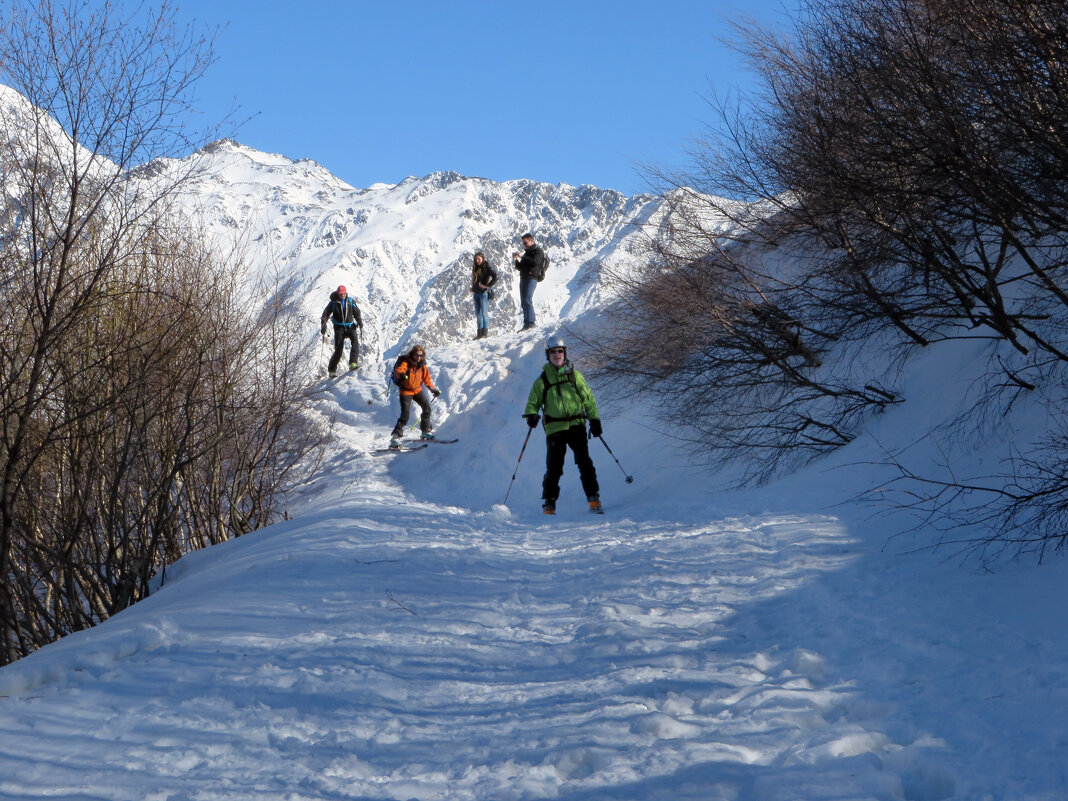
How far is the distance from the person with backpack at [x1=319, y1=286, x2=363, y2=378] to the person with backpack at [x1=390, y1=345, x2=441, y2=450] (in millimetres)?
3310

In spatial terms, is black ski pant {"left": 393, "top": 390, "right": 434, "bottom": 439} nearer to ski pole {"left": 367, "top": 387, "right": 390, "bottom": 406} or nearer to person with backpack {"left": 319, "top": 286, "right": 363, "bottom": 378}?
ski pole {"left": 367, "top": 387, "right": 390, "bottom": 406}

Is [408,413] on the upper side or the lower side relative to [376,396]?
lower

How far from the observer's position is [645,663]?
3969 millimetres

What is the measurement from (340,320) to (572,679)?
639 inches

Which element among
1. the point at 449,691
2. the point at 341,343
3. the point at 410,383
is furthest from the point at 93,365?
the point at 341,343

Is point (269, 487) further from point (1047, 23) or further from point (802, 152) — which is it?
point (1047, 23)

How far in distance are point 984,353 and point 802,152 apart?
9.56ft

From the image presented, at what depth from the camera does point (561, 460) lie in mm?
9773

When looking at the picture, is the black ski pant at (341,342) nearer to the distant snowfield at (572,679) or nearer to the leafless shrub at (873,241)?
the leafless shrub at (873,241)

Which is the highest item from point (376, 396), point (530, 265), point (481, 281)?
point (530, 265)

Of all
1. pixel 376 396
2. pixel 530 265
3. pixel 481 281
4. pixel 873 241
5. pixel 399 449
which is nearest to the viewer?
pixel 873 241

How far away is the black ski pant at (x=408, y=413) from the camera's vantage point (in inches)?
629

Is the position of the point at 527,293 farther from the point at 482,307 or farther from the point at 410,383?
the point at 410,383

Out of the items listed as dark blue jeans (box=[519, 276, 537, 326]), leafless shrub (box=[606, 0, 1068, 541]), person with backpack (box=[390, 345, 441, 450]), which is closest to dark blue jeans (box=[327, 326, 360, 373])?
person with backpack (box=[390, 345, 441, 450])
